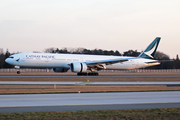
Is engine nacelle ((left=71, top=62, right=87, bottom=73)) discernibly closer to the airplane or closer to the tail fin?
the airplane

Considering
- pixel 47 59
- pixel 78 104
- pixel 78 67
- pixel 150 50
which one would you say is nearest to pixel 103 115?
pixel 78 104

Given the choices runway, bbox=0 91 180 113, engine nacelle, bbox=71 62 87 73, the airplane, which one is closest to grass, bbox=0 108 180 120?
runway, bbox=0 91 180 113

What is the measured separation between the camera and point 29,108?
38.8ft

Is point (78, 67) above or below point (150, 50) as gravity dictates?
below

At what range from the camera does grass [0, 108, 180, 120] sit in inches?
373

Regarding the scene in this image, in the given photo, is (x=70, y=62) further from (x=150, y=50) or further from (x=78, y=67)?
(x=150, y=50)

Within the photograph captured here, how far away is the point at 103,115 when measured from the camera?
10047mm

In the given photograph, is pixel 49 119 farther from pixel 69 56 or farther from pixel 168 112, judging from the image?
pixel 69 56

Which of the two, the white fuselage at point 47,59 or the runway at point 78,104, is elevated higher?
the white fuselage at point 47,59

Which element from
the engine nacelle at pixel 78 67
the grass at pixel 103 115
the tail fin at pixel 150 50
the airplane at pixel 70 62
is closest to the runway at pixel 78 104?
the grass at pixel 103 115

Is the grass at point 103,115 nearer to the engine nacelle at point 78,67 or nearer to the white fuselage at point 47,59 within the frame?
the engine nacelle at point 78,67

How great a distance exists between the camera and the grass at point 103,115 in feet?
31.1

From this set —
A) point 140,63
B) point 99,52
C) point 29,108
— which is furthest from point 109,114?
point 99,52

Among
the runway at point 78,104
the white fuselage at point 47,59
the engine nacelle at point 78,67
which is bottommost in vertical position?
the runway at point 78,104
